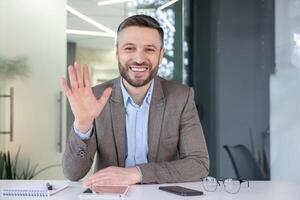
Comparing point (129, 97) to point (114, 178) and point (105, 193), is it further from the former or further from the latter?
point (105, 193)

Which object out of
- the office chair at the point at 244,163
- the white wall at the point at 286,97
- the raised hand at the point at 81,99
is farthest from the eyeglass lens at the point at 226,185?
the white wall at the point at 286,97

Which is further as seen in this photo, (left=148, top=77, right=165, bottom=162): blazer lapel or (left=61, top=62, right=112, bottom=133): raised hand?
(left=148, top=77, right=165, bottom=162): blazer lapel

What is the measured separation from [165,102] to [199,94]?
2.71m

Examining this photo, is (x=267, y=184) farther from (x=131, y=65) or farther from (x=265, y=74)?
(x=265, y=74)

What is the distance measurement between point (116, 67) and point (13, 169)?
1366 mm

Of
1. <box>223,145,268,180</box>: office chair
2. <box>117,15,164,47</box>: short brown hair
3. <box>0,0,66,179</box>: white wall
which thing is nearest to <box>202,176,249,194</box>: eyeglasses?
<box>117,15,164,47</box>: short brown hair

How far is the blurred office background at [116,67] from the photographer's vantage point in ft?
14.9

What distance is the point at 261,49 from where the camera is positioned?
448 cm

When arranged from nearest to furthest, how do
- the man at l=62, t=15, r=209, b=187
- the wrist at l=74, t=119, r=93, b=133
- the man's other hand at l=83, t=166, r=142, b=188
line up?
the man's other hand at l=83, t=166, r=142, b=188, the wrist at l=74, t=119, r=93, b=133, the man at l=62, t=15, r=209, b=187

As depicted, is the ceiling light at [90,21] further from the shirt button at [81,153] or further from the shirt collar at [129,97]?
the shirt button at [81,153]

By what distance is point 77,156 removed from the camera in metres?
1.88

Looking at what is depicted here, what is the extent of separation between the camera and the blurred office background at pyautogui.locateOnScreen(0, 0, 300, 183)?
453 cm

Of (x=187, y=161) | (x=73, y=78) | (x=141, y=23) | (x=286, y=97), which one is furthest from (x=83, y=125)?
(x=286, y=97)

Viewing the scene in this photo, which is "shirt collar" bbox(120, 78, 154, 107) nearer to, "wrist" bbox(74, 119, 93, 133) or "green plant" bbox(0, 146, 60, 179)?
"wrist" bbox(74, 119, 93, 133)
